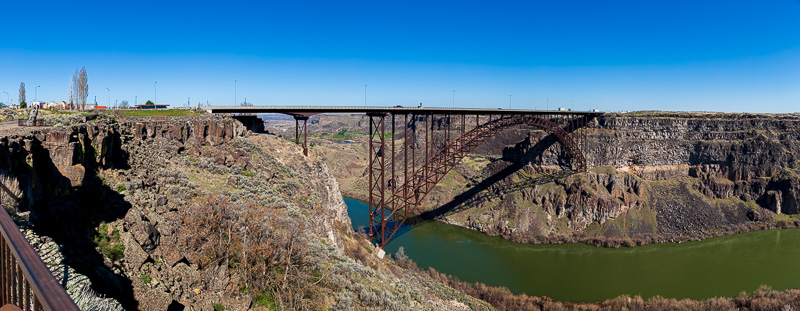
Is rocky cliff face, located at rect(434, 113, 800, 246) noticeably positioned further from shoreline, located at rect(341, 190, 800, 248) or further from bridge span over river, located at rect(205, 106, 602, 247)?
bridge span over river, located at rect(205, 106, 602, 247)

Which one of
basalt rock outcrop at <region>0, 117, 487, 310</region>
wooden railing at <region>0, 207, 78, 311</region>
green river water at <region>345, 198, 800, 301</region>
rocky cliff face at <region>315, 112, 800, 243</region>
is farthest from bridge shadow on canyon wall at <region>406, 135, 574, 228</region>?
wooden railing at <region>0, 207, 78, 311</region>

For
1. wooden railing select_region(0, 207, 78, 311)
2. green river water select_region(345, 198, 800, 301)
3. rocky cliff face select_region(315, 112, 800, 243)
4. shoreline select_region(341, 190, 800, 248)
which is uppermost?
wooden railing select_region(0, 207, 78, 311)

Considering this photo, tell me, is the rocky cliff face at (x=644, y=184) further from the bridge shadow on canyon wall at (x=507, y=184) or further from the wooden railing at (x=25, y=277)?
the wooden railing at (x=25, y=277)

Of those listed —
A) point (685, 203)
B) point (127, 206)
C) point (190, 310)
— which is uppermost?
point (127, 206)

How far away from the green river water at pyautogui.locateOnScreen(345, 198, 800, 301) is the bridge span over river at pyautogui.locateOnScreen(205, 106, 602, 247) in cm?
702

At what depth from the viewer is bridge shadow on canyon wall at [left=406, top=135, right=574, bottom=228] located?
52094mm

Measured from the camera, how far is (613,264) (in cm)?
3753

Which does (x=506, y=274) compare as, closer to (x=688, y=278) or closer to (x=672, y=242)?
(x=688, y=278)

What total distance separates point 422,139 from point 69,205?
76755 millimetres

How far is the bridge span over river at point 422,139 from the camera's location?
29625 millimetres

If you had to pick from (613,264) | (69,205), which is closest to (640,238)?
(613,264)

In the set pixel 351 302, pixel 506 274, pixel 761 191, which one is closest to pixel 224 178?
pixel 351 302

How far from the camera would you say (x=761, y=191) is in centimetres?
5053

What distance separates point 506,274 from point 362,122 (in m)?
138
